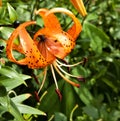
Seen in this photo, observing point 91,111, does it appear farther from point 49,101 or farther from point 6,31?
point 6,31

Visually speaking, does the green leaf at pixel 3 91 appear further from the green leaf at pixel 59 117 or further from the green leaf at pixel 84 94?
the green leaf at pixel 84 94

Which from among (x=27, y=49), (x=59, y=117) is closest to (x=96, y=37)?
(x=59, y=117)

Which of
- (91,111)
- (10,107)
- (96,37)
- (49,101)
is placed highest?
(10,107)

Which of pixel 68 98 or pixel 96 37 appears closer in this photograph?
pixel 68 98

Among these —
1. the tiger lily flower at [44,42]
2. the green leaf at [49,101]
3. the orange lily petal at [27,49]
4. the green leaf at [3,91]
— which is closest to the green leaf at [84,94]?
the green leaf at [49,101]

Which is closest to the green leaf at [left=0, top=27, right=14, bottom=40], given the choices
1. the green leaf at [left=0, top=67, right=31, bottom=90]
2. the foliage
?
the foliage

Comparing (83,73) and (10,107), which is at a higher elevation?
(10,107)

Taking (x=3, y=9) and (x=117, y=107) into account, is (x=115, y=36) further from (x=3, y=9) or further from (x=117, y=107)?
(x=3, y=9)
